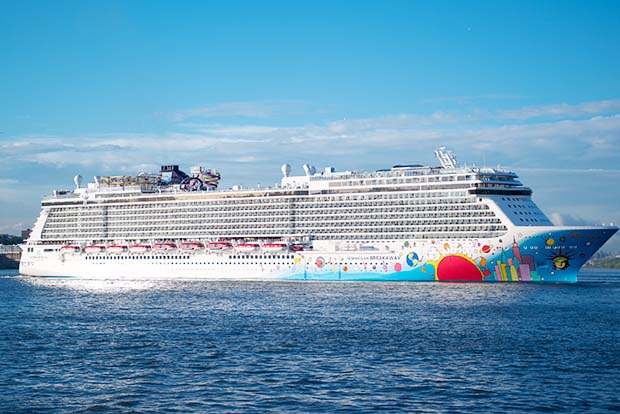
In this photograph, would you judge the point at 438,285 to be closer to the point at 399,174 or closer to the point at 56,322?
the point at 399,174

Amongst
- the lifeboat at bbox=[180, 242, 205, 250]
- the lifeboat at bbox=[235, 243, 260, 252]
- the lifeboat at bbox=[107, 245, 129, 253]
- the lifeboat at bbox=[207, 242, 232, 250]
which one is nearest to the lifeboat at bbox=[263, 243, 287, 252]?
the lifeboat at bbox=[235, 243, 260, 252]

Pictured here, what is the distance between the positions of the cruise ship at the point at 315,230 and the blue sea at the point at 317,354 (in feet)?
35.3

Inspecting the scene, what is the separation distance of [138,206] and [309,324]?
63.1m

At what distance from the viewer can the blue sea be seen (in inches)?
1033

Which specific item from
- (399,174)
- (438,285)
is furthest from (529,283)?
(399,174)

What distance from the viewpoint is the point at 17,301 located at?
2507 inches

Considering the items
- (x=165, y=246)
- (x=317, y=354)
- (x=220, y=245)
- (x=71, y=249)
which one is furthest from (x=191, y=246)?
(x=317, y=354)

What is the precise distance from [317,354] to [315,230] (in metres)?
51.6

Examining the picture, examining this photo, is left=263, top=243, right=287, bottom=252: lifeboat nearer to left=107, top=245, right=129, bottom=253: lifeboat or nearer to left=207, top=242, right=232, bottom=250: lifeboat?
left=207, top=242, right=232, bottom=250: lifeboat

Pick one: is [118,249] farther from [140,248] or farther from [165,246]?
[165,246]

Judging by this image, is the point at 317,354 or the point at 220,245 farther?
the point at 220,245

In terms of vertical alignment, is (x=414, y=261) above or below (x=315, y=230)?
below

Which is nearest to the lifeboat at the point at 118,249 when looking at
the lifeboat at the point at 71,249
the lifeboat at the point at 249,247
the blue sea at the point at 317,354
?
the lifeboat at the point at 71,249

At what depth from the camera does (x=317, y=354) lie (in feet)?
113
